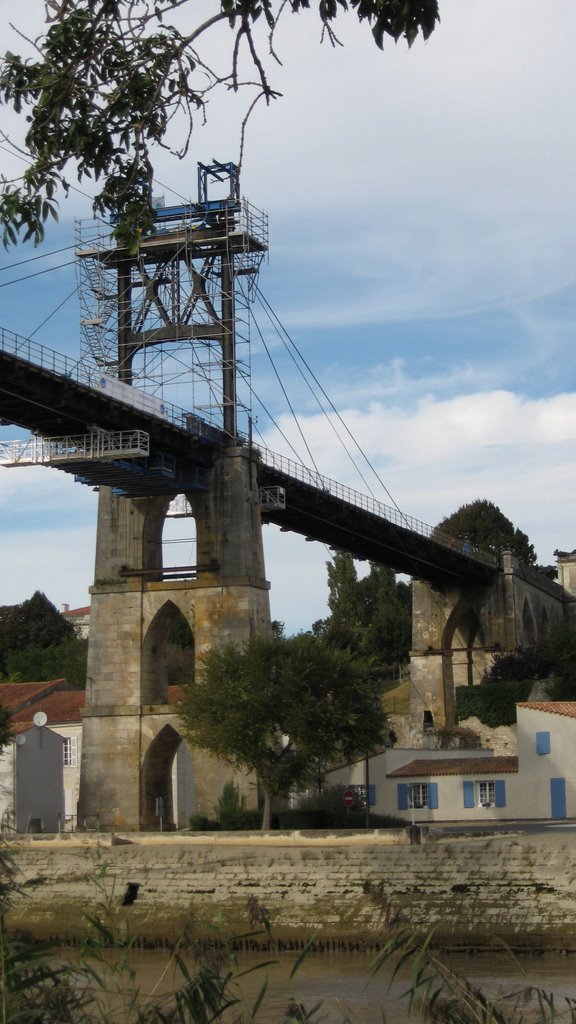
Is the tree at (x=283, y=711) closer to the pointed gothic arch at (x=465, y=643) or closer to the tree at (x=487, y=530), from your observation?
the pointed gothic arch at (x=465, y=643)

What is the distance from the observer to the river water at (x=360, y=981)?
19.3 meters

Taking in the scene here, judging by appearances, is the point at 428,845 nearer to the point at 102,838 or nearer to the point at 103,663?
the point at 102,838

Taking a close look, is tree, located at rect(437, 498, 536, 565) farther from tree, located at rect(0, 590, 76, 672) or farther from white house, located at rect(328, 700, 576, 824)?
white house, located at rect(328, 700, 576, 824)

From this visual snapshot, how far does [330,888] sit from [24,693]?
3005cm

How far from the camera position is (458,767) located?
44.5 metres

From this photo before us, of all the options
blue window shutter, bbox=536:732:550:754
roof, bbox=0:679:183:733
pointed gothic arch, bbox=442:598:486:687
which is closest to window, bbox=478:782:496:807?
blue window shutter, bbox=536:732:550:754

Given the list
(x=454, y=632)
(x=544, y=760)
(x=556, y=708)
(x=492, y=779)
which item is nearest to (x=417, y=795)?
(x=492, y=779)

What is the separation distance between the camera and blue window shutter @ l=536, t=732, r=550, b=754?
4188 cm

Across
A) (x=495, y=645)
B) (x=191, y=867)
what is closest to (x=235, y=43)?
(x=191, y=867)

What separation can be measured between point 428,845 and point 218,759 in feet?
40.8

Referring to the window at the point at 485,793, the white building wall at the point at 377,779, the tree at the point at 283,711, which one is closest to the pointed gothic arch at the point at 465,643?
the white building wall at the point at 377,779

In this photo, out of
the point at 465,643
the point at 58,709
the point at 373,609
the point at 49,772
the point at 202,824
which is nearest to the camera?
the point at 202,824

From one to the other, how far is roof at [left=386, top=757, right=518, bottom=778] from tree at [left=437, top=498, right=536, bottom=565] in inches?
1680

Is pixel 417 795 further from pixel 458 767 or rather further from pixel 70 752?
pixel 70 752
